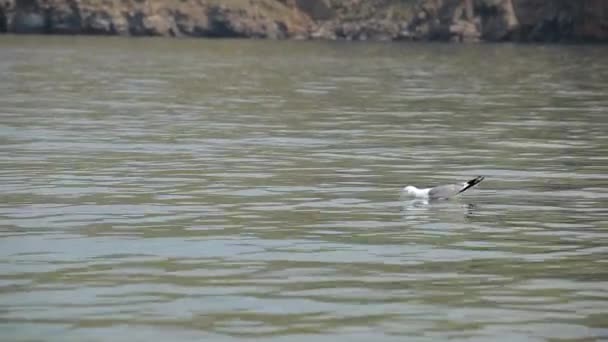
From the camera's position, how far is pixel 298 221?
16.9m

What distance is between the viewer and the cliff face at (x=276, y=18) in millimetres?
112250

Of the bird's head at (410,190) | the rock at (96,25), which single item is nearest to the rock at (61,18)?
the rock at (96,25)

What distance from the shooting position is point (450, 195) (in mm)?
18469

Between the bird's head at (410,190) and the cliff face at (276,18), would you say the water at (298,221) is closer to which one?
the bird's head at (410,190)

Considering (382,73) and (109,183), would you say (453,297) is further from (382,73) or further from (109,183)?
(382,73)

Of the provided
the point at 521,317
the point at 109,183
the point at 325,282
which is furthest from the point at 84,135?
the point at 521,317

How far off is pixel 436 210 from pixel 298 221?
79.3 inches

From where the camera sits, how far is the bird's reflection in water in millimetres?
17406

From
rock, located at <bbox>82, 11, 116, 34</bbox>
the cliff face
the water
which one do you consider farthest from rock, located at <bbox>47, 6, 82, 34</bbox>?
the water

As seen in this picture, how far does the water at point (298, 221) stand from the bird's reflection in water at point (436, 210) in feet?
0.16

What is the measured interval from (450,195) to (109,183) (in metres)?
4.60

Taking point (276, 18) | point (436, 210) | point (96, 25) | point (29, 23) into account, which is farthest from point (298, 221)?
point (276, 18)

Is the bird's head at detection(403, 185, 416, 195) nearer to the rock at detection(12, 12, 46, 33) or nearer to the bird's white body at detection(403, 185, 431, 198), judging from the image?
the bird's white body at detection(403, 185, 431, 198)

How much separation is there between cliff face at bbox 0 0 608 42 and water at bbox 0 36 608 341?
74.6m
